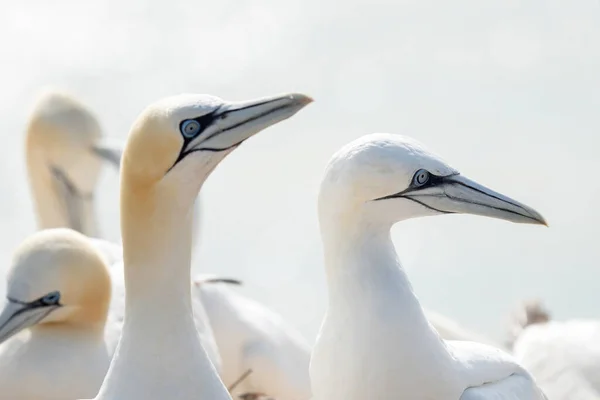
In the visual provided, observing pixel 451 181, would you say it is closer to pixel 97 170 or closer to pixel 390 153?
pixel 390 153

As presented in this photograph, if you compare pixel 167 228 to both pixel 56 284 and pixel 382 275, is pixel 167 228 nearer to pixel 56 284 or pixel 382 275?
pixel 382 275

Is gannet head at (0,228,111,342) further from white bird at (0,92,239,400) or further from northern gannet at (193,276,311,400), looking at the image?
northern gannet at (193,276,311,400)

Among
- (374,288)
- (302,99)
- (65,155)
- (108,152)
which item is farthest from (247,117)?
(65,155)

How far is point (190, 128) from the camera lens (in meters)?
5.89

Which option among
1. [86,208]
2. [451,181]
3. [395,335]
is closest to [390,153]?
[451,181]

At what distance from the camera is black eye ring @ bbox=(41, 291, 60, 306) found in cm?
762

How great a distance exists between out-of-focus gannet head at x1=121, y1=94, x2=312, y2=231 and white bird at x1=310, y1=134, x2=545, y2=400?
76cm

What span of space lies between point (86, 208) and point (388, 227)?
16.0ft

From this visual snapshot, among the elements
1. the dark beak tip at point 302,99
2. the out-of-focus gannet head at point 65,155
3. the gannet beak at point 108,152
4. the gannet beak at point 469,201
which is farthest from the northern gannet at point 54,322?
the out-of-focus gannet head at point 65,155

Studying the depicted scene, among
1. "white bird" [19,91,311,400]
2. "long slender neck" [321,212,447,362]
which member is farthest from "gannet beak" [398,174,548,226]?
"white bird" [19,91,311,400]

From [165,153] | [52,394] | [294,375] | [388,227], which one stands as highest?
[165,153]

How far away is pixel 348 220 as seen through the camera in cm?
677

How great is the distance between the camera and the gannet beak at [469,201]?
6.73m

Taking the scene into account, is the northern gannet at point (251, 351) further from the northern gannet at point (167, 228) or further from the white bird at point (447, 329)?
the northern gannet at point (167, 228)
